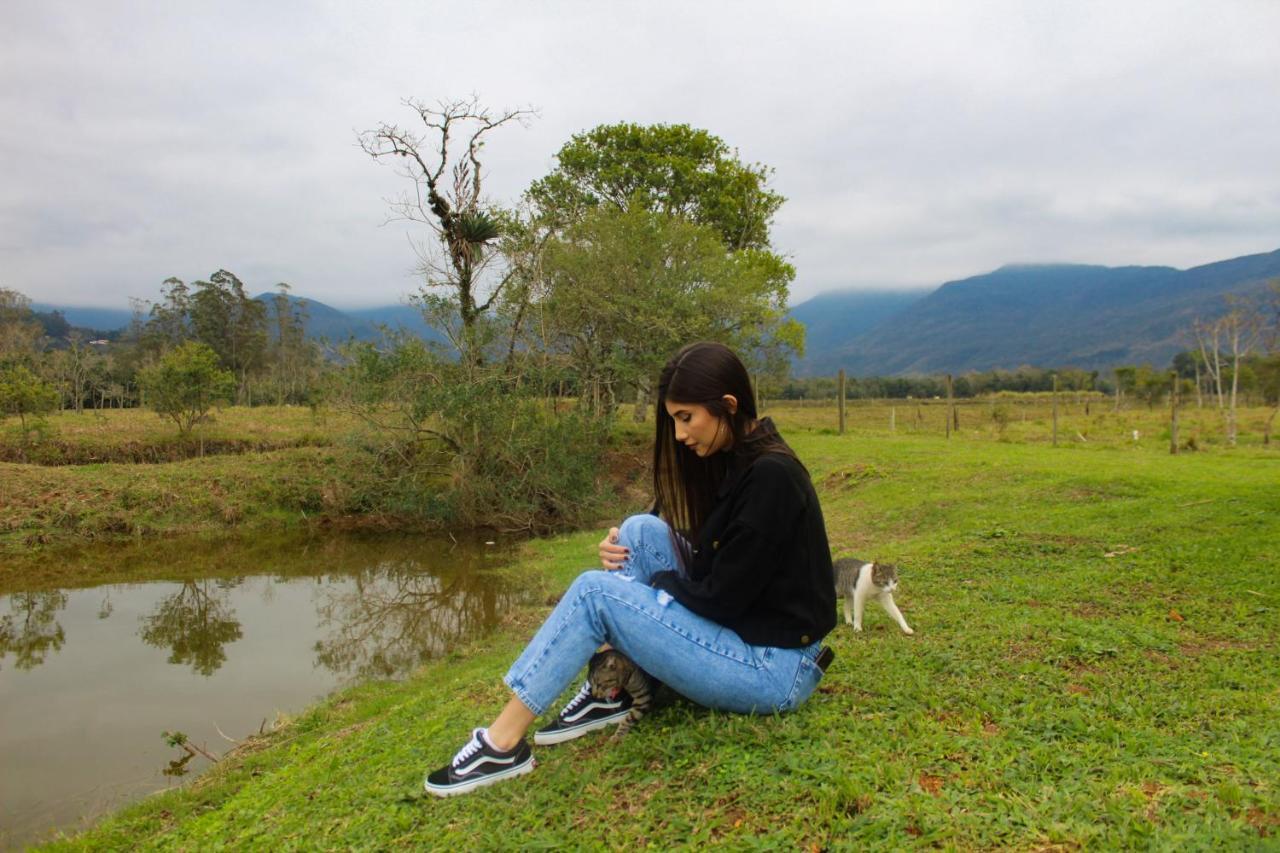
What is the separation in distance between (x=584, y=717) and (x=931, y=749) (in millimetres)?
1535

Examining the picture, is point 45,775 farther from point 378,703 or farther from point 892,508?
point 892,508

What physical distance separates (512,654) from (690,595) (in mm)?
4405

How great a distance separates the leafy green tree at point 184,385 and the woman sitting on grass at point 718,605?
19185 mm

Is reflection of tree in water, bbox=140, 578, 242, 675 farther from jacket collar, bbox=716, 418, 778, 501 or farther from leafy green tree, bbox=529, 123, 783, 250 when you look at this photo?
leafy green tree, bbox=529, 123, 783, 250

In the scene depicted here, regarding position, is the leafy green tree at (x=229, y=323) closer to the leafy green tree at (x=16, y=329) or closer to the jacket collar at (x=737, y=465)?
the leafy green tree at (x=16, y=329)

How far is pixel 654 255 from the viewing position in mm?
19547

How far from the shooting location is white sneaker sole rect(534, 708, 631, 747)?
3.43 metres

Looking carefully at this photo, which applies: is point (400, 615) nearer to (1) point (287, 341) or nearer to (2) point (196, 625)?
(2) point (196, 625)

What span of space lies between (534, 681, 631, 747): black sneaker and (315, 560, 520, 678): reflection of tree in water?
5.42 metres

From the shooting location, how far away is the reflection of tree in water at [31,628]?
30.0 ft

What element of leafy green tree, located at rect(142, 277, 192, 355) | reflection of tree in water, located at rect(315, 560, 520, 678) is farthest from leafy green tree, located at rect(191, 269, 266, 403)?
reflection of tree in water, located at rect(315, 560, 520, 678)

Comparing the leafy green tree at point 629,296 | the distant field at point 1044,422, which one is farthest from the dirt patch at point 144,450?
the distant field at point 1044,422

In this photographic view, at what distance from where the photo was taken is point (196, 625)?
1033cm

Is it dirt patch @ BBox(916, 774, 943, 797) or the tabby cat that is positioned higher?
the tabby cat
